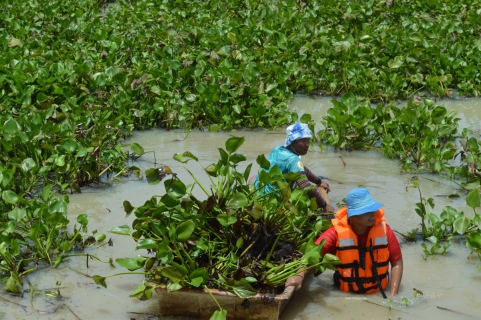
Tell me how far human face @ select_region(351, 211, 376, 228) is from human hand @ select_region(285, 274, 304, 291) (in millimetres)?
397

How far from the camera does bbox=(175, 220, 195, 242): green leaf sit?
3.54 metres

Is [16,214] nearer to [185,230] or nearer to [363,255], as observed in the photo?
[185,230]

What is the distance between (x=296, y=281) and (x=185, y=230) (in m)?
0.64

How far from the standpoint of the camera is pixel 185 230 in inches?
A: 140

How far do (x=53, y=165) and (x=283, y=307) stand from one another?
2273mm

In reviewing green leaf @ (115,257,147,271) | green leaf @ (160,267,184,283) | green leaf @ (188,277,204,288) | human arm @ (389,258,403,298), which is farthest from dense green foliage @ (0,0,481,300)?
human arm @ (389,258,403,298)

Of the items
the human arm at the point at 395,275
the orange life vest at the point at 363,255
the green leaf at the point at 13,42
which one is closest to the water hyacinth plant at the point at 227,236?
the orange life vest at the point at 363,255

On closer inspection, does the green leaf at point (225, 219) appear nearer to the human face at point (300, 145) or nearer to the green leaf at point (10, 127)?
the human face at point (300, 145)

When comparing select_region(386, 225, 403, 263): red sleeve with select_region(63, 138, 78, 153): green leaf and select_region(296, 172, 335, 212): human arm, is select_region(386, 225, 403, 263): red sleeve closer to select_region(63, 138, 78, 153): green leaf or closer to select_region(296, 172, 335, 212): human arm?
select_region(296, 172, 335, 212): human arm

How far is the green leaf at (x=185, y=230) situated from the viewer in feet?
11.6

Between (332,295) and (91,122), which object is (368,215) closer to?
(332,295)

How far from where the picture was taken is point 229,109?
266 inches

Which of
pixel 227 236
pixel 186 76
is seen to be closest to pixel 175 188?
pixel 227 236

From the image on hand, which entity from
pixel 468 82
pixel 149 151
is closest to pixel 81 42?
pixel 149 151
